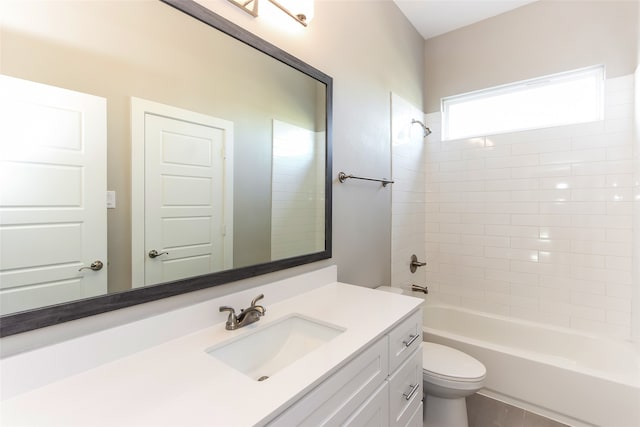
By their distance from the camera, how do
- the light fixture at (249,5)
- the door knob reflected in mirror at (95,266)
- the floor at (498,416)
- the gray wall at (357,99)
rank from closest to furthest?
the door knob reflected in mirror at (95,266) → the light fixture at (249,5) → the gray wall at (357,99) → the floor at (498,416)

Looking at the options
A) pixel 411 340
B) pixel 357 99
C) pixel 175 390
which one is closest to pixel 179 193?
pixel 175 390

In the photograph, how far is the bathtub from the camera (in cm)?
156

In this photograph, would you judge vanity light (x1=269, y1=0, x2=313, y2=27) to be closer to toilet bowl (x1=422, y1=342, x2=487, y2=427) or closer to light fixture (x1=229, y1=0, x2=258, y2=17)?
light fixture (x1=229, y1=0, x2=258, y2=17)

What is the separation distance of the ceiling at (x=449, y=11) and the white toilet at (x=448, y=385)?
2518 mm

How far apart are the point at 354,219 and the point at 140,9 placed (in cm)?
137

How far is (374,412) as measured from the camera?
0.98m

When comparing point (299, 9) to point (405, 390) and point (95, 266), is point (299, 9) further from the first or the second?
point (405, 390)

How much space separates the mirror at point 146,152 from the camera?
0.69 meters

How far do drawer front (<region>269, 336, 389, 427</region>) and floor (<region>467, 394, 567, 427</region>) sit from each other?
129 centimetres

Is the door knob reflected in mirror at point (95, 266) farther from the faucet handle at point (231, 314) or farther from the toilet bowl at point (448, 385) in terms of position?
the toilet bowl at point (448, 385)

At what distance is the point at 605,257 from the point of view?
6.54ft

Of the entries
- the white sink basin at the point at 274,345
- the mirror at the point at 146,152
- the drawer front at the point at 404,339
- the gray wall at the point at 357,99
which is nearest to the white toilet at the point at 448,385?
the drawer front at the point at 404,339

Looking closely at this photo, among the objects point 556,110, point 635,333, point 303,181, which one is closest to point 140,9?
point 303,181

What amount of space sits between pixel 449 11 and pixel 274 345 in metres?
2.72
